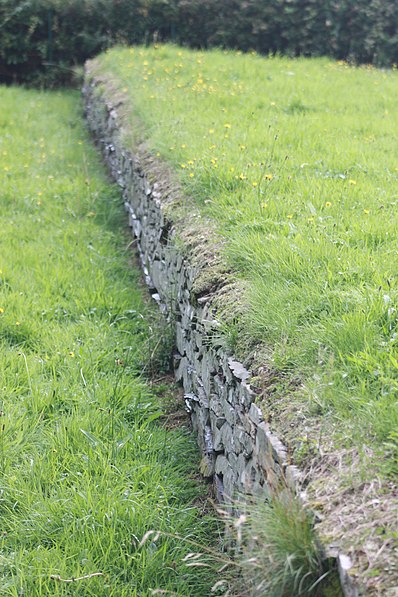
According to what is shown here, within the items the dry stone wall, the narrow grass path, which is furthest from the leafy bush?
the dry stone wall

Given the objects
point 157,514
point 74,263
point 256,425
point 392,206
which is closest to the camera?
point 256,425

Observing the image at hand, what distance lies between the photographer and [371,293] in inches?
127

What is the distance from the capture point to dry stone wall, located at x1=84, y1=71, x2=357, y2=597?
2.69 metres

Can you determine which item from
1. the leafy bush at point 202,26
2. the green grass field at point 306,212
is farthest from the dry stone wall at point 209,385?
the leafy bush at point 202,26

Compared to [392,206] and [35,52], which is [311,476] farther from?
[35,52]

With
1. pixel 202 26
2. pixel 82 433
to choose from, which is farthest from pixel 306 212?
pixel 202 26

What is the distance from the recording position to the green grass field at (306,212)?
276 centimetres

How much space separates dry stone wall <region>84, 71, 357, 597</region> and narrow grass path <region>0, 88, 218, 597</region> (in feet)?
0.72

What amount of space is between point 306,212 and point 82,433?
1945 millimetres

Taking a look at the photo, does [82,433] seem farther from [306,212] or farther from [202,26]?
[202,26]

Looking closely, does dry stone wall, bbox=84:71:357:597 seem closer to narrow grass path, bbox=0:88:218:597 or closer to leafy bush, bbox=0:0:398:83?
narrow grass path, bbox=0:88:218:597

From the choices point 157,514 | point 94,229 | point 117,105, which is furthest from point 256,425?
point 117,105

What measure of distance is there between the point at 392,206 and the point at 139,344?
Answer: 1.94 metres

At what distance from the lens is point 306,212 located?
14.5ft
